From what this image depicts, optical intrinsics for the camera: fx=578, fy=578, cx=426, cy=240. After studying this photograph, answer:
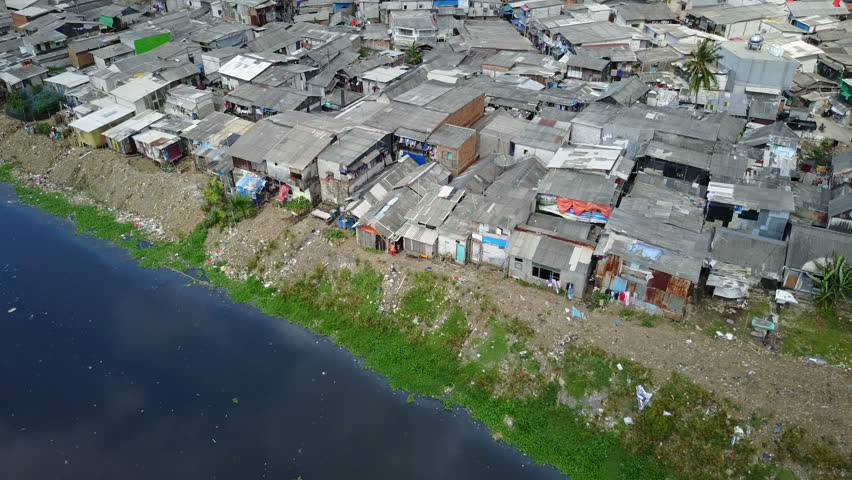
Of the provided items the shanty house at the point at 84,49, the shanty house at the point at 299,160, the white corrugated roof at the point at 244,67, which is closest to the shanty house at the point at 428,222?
the shanty house at the point at 299,160

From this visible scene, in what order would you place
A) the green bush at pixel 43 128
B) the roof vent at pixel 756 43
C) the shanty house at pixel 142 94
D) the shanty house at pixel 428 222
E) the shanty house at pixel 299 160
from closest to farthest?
the shanty house at pixel 428 222 < the shanty house at pixel 299 160 < the roof vent at pixel 756 43 < the shanty house at pixel 142 94 < the green bush at pixel 43 128

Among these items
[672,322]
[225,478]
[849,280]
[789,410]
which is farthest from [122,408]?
[849,280]

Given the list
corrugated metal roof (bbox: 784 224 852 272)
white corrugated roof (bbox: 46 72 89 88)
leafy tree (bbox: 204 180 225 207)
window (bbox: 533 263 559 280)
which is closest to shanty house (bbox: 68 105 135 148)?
white corrugated roof (bbox: 46 72 89 88)

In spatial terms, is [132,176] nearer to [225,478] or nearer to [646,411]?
[225,478]

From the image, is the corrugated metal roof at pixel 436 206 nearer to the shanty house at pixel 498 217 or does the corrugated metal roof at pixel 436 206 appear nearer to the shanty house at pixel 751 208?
the shanty house at pixel 498 217

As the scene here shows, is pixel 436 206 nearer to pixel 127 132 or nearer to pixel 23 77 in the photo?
pixel 127 132

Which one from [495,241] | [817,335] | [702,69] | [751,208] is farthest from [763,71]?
[495,241]

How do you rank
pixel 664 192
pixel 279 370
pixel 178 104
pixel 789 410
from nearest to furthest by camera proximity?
pixel 789 410, pixel 279 370, pixel 664 192, pixel 178 104
